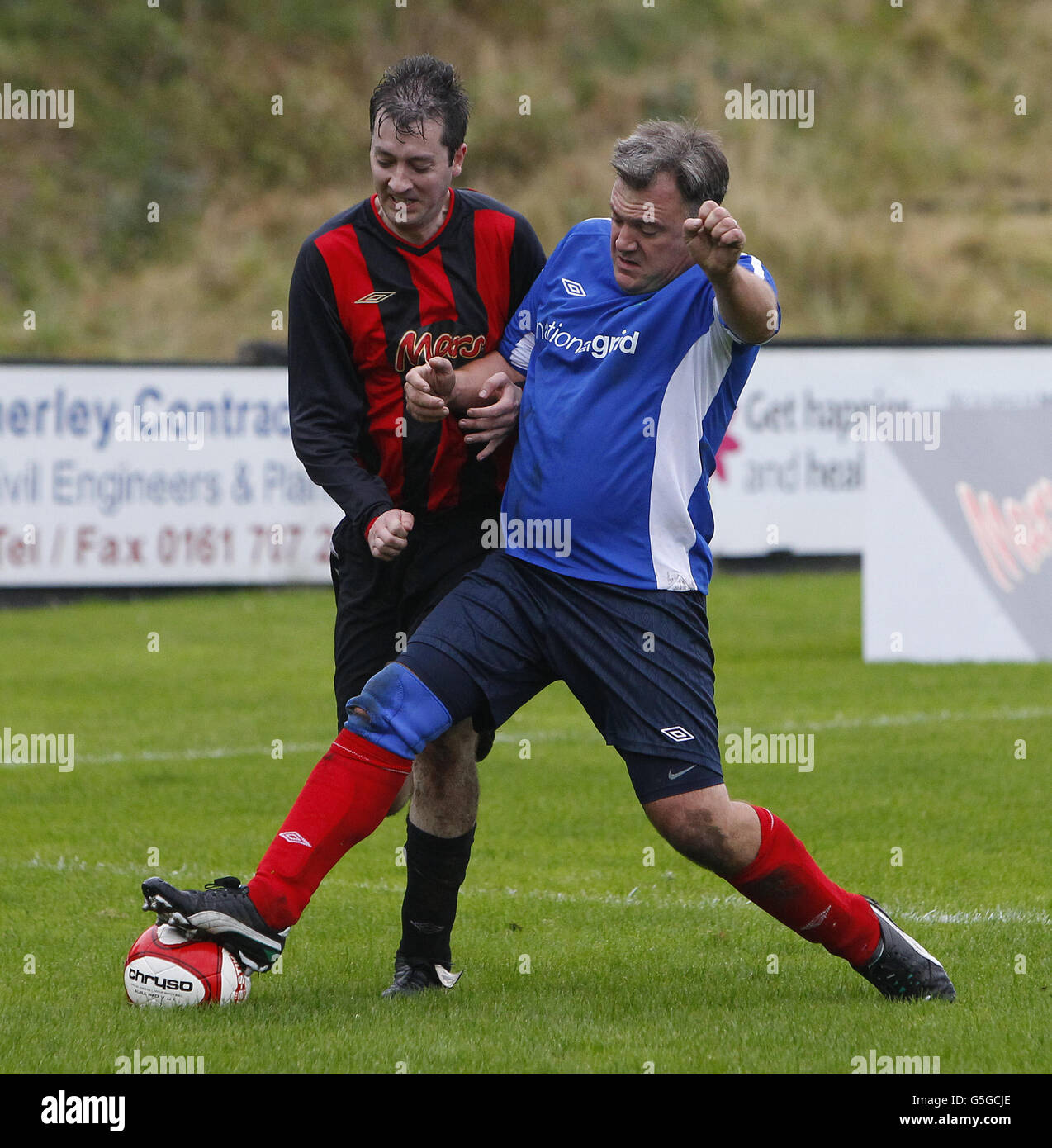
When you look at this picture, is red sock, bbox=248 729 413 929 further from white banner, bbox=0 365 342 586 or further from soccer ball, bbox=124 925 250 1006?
white banner, bbox=0 365 342 586

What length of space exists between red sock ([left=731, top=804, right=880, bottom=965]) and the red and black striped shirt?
1.25 metres

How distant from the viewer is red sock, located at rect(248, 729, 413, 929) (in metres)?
4.21

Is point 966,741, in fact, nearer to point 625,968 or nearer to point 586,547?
point 625,968

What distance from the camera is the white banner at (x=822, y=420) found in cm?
1508

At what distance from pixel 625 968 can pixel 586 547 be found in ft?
4.45

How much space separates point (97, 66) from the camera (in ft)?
94.9

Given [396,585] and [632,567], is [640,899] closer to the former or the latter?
[396,585]

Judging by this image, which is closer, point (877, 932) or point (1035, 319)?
point (877, 932)

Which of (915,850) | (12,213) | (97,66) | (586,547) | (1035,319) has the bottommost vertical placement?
(915,850)

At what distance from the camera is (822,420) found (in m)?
15.3

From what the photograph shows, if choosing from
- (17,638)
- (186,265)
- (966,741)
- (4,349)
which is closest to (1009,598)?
(966,741)

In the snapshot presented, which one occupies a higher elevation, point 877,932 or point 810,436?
point 810,436

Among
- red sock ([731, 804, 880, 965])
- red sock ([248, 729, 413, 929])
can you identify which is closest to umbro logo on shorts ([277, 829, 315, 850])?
red sock ([248, 729, 413, 929])

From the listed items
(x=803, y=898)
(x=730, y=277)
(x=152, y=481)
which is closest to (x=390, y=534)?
(x=730, y=277)
